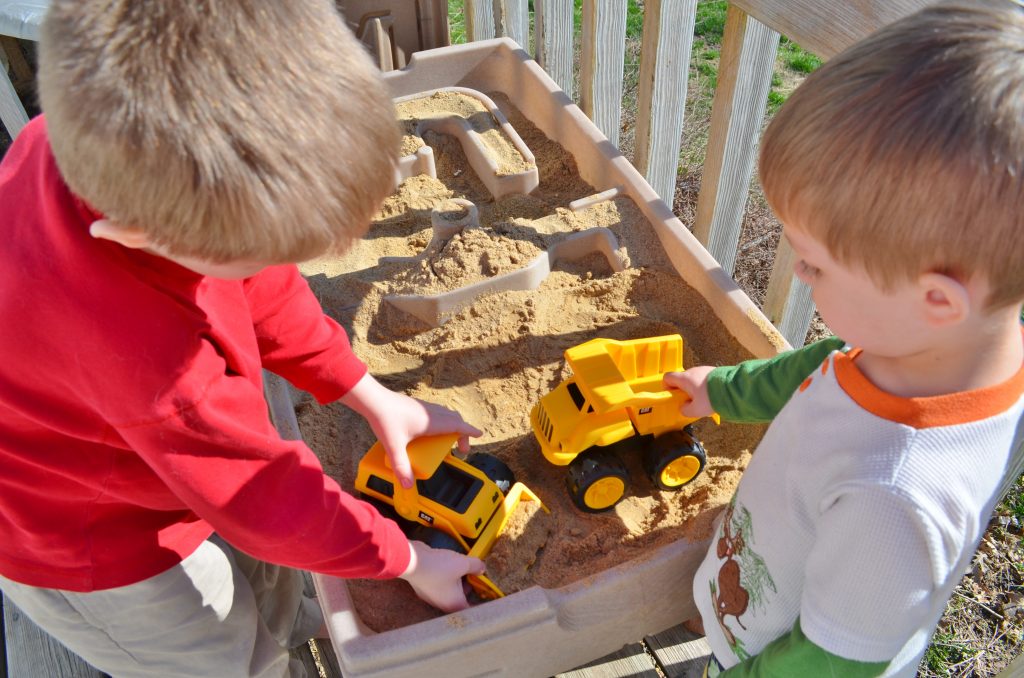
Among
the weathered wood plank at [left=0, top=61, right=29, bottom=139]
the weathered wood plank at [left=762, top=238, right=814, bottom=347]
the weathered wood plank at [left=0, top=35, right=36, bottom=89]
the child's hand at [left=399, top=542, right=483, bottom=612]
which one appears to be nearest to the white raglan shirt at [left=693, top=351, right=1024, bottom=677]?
the child's hand at [left=399, top=542, right=483, bottom=612]

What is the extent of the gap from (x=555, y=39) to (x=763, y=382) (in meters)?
1.94

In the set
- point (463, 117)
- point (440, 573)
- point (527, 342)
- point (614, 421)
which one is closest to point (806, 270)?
point (614, 421)

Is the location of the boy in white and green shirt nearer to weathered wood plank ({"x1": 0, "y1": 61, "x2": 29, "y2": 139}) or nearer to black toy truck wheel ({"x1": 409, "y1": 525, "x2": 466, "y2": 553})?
black toy truck wheel ({"x1": 409, "y1": 525, "x2": 466, "y2": 553})

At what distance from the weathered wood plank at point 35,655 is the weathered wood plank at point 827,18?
7.19 ft

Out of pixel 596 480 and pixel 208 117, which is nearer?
pixel 208 117

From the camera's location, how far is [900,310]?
88cm

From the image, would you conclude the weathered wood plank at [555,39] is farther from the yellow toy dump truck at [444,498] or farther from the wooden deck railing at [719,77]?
the yellow toy dump truck at [444,498]

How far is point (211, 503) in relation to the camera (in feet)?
3.34

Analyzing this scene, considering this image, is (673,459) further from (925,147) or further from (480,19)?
(480,19)

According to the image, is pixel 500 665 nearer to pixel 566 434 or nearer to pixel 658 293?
pixel 566 434

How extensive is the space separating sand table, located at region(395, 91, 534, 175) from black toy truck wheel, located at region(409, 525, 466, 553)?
1301 mm

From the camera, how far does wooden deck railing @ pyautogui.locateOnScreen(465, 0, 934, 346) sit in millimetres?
1653

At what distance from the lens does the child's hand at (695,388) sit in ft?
4.89

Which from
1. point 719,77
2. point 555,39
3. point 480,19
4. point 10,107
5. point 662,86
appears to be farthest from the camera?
point 480,19
